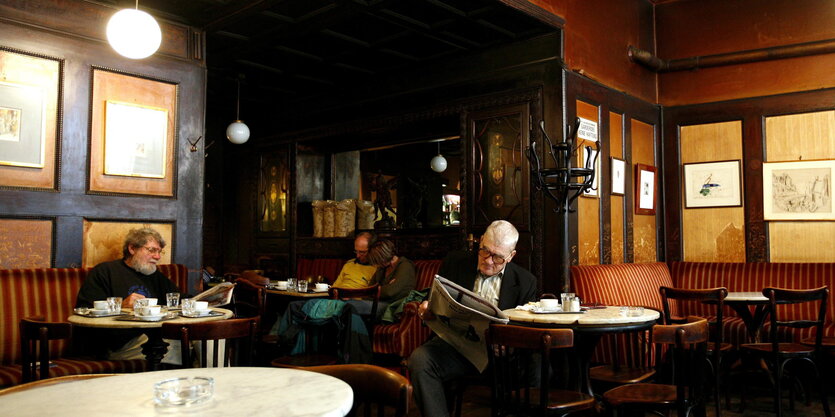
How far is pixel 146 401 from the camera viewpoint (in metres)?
1.78

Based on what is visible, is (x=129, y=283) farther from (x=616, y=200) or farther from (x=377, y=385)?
(x=616, y=200)

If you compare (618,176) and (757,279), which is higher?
(618,176)

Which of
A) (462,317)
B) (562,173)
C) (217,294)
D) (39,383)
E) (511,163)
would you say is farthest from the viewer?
(511,163)

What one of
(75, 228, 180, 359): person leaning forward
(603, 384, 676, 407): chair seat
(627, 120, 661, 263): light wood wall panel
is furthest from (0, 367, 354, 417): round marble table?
(627, 120, 661, 263): light wood wall panel

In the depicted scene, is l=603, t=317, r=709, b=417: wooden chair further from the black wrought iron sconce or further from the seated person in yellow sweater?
the seated person in yellow sweater

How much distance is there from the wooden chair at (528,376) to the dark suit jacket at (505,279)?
0.81 m

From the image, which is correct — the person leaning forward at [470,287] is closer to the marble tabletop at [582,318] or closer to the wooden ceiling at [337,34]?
the marble tabletop at [582,318]

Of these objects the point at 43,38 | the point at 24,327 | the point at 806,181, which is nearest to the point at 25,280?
the point at 24,327

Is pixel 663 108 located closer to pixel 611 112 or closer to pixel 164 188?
pixel 611 112

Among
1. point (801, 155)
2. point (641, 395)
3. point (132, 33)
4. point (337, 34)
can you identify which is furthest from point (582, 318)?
point (801, 155)

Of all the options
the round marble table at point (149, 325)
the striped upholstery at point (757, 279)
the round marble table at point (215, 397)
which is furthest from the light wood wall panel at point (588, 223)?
the round marble table at point (215, 397)

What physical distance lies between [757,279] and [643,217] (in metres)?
1.36

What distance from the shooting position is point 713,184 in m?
7.58

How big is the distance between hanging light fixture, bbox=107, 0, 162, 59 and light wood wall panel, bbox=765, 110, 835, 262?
6361 mm
